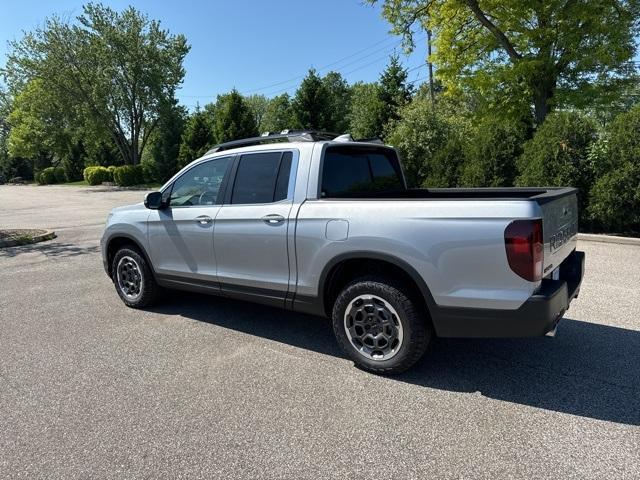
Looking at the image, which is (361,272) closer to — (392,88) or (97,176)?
(392,88)

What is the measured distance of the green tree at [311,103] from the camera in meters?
24.5

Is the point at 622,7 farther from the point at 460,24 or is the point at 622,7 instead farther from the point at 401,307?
the point at 401,307

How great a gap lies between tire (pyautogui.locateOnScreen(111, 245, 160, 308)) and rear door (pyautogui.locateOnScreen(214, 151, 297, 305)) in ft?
4.11

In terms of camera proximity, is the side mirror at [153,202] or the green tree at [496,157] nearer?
the side mirror at [153,202]

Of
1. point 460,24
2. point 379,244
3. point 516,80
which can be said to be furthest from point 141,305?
point 460,24

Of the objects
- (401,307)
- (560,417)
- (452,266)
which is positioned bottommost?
(560,417)

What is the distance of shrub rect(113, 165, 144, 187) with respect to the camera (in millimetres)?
34812

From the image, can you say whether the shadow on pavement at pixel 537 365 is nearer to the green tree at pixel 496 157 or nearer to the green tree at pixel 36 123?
the green tree at pixel 496 157

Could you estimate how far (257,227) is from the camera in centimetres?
402

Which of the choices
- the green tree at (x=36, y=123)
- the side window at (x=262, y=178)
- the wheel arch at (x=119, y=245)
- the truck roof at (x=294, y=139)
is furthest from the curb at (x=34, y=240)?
the green tree at (x=36, y=123)

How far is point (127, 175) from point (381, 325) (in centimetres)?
3557

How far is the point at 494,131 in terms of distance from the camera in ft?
36.6

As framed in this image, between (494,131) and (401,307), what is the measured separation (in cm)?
924

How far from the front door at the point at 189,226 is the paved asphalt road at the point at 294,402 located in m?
0.61
